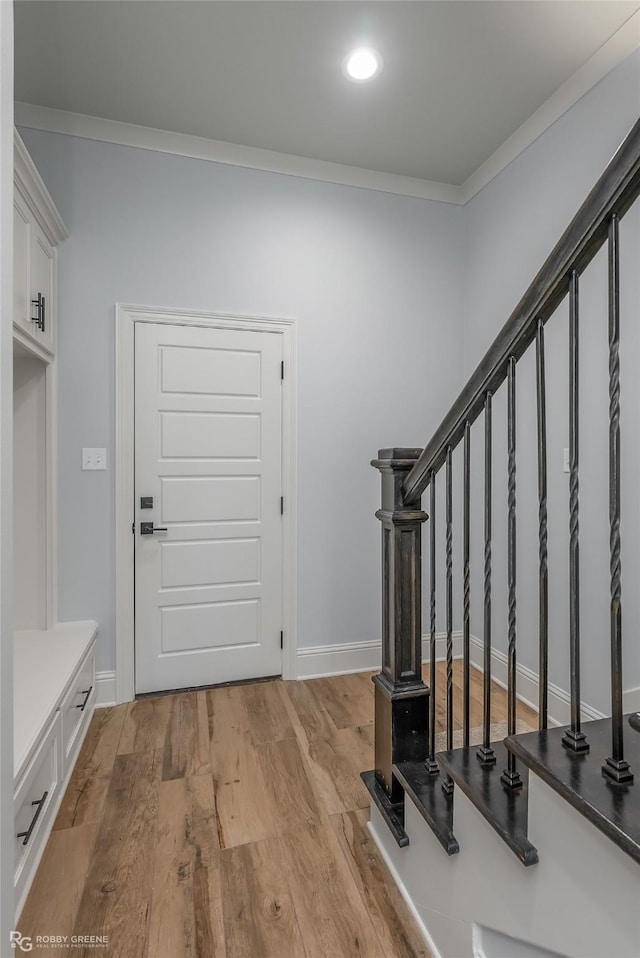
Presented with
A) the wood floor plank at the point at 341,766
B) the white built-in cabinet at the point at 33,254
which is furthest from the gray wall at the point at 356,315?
the wood floor plank at the point at 341,766

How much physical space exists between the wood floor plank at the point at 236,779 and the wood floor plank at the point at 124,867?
0.78 feet

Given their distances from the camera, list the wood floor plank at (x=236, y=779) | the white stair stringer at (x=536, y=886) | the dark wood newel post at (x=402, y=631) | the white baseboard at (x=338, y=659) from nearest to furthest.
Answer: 1. the white stair stringer at (x=536, y=886)
2. the dark wood newel post at (x=402, y=631)
3. the wood floor plank at (x=236, y=779)
4. the white baseboard at (x=338, y=659)

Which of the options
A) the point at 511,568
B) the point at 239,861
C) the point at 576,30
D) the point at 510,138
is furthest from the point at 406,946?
the point at 510,138

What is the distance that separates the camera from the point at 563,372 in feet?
8.07

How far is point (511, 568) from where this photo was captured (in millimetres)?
1139

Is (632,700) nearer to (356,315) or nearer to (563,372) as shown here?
(563,372)

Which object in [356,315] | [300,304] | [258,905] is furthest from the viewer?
[356,315]

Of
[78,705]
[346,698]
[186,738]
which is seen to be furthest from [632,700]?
[78,705]

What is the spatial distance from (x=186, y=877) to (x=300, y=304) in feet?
8.68

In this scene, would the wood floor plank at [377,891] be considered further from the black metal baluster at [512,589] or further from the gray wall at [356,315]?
the gray wall at [356,315]

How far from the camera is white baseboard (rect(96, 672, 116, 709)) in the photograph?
2604 mm

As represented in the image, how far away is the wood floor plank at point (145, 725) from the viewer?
2.24 meters

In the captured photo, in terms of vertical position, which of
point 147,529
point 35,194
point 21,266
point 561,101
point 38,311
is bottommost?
point 147,529

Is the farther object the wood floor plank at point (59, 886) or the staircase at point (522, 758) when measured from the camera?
the wood floor plank at point (59, 886)
